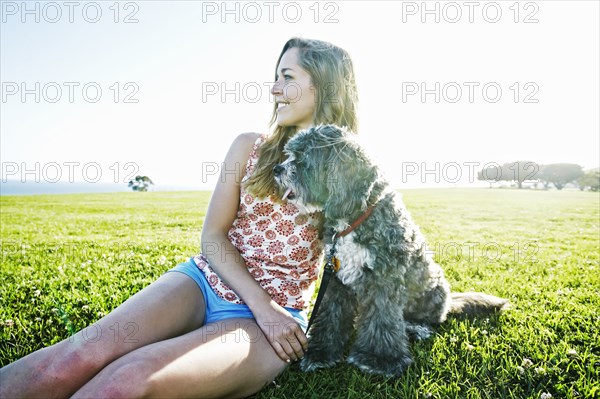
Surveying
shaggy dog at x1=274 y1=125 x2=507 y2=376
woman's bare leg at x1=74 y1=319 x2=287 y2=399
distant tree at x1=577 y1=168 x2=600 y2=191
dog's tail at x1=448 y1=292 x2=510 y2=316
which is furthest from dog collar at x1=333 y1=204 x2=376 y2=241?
distant tree at x1=577 y1=168 x2=600 y2=191

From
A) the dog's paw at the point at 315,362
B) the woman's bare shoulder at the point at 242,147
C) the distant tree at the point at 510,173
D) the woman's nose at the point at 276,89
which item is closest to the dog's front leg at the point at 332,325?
the dog's paw at the point at 315,362

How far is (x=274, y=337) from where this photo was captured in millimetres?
3027

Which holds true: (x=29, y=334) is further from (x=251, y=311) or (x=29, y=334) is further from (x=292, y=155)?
(x=292, y=155)

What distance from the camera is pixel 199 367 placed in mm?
2467

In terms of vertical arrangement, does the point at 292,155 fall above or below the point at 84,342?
above

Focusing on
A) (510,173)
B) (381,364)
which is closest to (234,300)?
(381,364)

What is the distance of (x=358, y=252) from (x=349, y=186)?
1.93 feet

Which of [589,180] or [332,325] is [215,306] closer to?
[332,325]

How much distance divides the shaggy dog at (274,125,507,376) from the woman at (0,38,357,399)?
0.81 ft

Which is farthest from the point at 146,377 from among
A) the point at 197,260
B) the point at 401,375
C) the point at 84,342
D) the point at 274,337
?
the point at 401,375

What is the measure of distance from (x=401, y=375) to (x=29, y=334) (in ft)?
11.5

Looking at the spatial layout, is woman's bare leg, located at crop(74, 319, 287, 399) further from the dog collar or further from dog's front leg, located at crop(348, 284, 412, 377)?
the dog collar

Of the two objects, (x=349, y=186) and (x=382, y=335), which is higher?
(x=349, y=186)

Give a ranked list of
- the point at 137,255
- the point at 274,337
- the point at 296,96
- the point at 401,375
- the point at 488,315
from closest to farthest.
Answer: the point at 274,337 → the point at 401,375 → the point at 296,96 → the point at 488,315 → the point at 137,255
